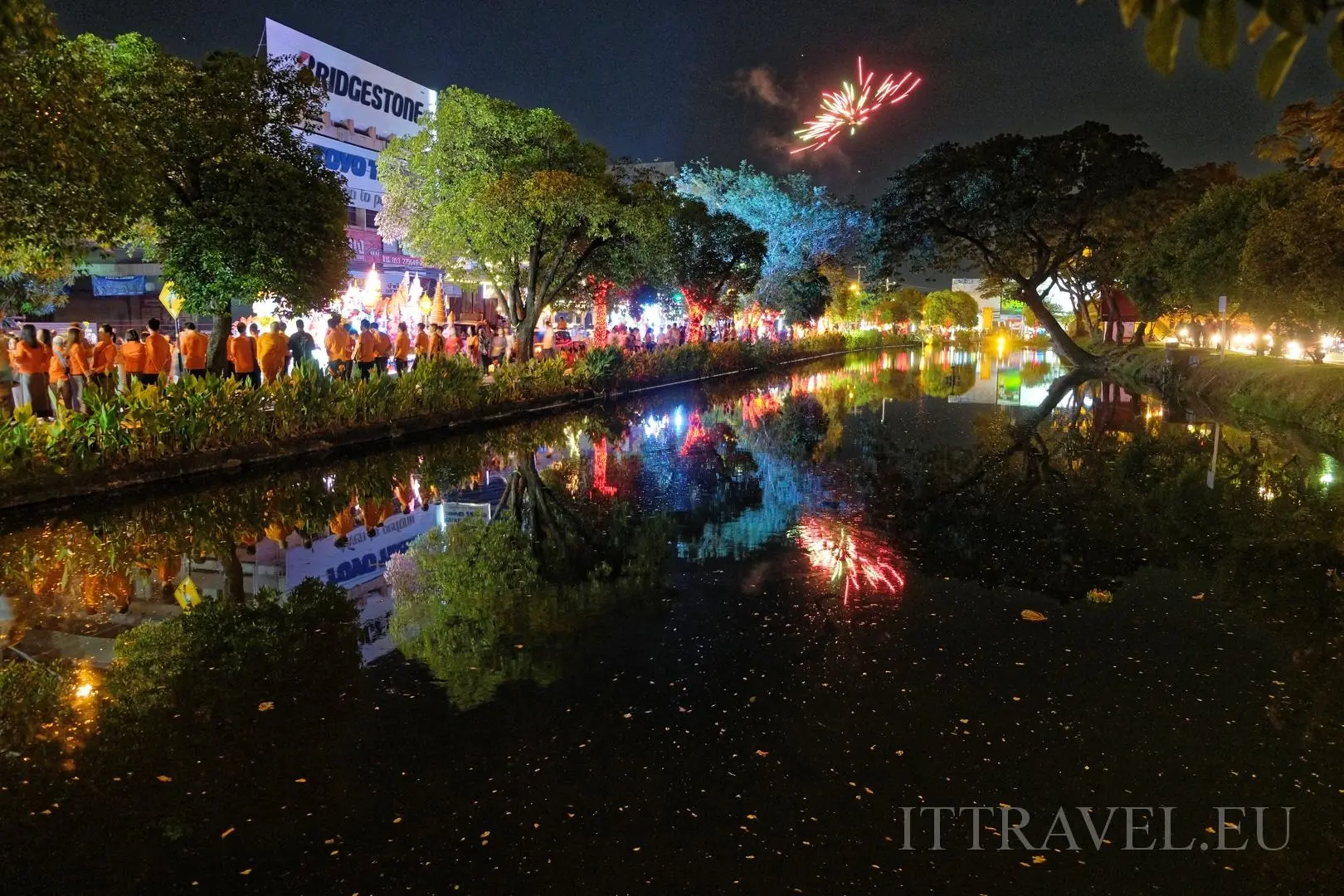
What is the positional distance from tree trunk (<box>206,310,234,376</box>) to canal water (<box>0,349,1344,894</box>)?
17.8 ft

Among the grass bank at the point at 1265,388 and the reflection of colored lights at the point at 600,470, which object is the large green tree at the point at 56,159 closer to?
the reflection of colored lights at the point at 600,470

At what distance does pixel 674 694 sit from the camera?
5.50m

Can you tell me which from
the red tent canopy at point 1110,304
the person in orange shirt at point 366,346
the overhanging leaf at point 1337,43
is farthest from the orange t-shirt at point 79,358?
the red tent canopy at point 1110,304

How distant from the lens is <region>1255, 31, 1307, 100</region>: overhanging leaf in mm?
1900

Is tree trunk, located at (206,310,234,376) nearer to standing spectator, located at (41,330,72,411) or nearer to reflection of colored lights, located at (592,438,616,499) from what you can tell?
standing spectator, located at (41,330,72,411)

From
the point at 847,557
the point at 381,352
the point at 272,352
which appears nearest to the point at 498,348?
the point at 381,352

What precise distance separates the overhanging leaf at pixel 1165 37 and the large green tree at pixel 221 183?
48.3 feet

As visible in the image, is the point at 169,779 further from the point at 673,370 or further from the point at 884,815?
the point at 673,370

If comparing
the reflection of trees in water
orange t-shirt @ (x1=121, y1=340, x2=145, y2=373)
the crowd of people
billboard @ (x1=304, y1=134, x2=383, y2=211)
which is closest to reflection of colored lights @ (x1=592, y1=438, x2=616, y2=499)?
the reflection of trees in water

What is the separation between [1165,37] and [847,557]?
23.7 feet

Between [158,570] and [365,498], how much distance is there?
3.67 m

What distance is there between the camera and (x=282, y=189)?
14906 millimetres

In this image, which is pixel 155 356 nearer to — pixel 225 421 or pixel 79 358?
pixel 79 358

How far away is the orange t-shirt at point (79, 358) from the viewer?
1634 cm
